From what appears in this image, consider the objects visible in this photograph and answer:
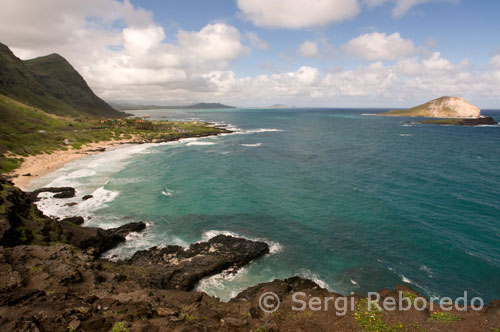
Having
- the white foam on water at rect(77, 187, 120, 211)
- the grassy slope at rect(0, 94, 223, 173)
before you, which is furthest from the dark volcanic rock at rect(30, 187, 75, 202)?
the grassy slope at rect(0, 94, 223, 173)

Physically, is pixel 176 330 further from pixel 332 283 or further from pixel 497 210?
pixel 497 210

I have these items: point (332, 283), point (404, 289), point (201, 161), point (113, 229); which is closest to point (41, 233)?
point (113, 229)

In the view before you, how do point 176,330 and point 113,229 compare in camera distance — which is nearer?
point 176,330

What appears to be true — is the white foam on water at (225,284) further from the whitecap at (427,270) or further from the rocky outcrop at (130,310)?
the whitecap at (427,270)

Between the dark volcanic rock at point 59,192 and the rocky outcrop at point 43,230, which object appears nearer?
the rocky outcrop at point 43,230

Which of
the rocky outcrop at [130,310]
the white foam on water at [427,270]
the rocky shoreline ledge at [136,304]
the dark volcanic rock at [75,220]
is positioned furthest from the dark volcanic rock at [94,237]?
the white foam on water at [427,270]
